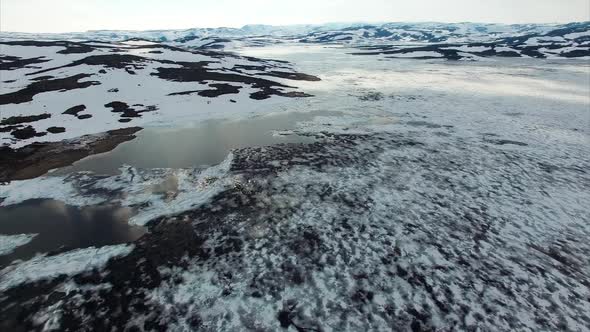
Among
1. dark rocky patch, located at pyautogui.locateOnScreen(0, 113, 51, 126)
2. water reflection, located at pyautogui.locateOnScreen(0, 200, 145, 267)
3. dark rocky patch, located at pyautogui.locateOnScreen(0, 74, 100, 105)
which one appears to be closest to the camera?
water reflection, located at pyautogui.locateOnScreen(0, 200, 145, 267)

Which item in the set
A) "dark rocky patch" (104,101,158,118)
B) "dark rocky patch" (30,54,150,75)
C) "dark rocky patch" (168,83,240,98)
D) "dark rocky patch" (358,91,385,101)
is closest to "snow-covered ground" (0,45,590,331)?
"dark rocky patch" (104,101,158,118)

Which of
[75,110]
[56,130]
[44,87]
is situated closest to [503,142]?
[56,130]

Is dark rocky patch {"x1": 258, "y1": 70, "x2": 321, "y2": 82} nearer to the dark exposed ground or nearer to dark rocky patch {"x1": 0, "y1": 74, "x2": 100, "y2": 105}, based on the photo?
dark rocky patch {"x1": 0, "y1": 74, "x2": 100, "y2": 105}

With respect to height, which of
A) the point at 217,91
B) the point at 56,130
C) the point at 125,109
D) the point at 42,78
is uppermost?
the point at 42,78

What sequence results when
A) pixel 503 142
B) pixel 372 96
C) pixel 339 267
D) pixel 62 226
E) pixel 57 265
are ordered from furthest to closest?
1. pixel 372 96
2. pixel 503 142
3. pixel 62 226
4. pixel 339 267
5. pixel 57 265

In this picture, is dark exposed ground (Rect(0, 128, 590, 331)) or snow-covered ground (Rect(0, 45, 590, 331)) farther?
snow-covered ground (Rect(0, 45, 590, 331))

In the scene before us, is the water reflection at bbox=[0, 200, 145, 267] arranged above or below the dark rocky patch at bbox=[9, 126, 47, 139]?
below

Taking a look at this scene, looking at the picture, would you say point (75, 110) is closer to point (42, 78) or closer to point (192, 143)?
point (192, 143)
